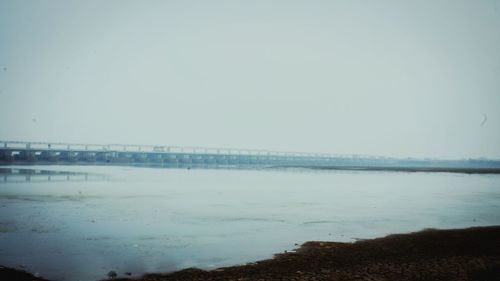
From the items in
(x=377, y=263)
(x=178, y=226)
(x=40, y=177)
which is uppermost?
(x=40, y=177)

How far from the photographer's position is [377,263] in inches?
400

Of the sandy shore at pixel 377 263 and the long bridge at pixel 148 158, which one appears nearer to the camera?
the sandy shore at pixel 377 263

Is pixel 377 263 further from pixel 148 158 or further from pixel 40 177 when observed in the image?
pixel 148 158

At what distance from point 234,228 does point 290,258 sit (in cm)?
536

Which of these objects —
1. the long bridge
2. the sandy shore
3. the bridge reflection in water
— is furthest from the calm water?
the long bridge

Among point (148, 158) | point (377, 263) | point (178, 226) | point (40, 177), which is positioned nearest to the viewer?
point (377, 263)

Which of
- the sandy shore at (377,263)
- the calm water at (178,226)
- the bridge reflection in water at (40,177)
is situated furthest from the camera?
the bridge reflection in water at (40,177)

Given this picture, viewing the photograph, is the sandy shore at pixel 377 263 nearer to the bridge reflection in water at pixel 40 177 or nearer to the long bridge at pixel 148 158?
the bridge reflection in water at pixel 40 177

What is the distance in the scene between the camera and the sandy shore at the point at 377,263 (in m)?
8.87

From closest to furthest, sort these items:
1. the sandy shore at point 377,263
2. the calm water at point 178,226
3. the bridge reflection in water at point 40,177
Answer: the sandy shore at point 377,263, the calm water at point 178,226, the bridge reflection in water at point 40,177

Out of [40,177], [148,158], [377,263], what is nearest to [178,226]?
[377,263]

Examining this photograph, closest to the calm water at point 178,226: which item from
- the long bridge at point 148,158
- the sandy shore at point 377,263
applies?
the sandy shore at point 377,263

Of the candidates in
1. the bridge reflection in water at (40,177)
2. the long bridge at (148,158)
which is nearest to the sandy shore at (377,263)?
the bridge reflection in water at (40,177)

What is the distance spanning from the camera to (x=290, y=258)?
35.1ft
